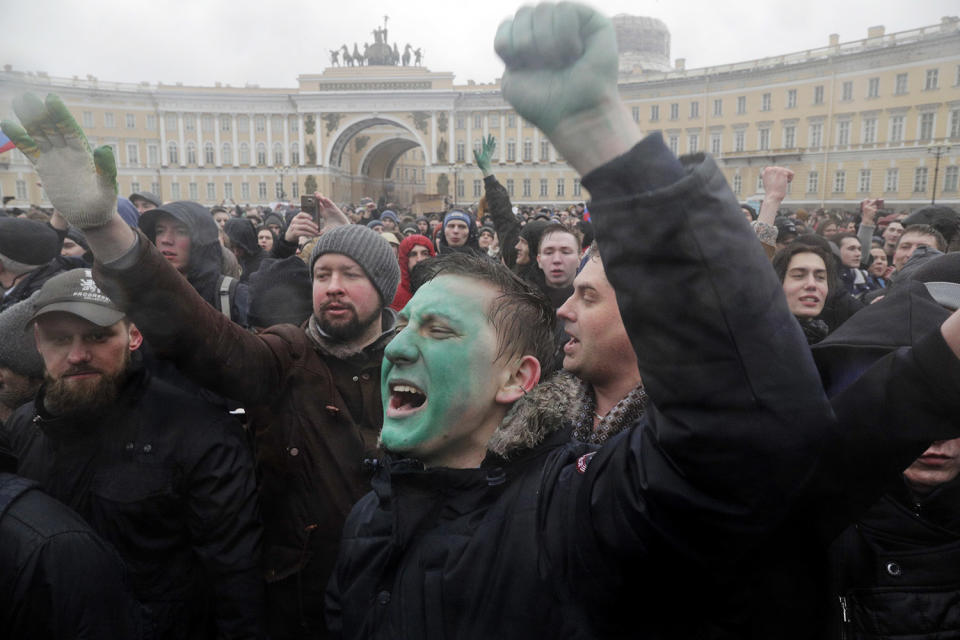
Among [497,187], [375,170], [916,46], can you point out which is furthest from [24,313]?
[375,170]

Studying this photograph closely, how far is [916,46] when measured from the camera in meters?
26.9

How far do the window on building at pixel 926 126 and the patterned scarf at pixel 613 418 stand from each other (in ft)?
142

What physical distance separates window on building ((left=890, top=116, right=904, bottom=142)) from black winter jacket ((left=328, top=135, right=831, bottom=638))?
44.8 m

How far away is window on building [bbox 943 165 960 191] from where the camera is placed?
35344 mm

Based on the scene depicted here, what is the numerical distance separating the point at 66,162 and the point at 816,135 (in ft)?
150

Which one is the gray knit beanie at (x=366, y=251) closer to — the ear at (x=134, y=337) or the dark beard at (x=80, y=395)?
the ear at (x=134, y=337)

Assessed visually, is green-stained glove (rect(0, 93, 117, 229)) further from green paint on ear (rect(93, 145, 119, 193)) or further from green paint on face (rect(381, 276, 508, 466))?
green paint on face (rect(381, 276, 508, 466))

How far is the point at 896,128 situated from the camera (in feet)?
123

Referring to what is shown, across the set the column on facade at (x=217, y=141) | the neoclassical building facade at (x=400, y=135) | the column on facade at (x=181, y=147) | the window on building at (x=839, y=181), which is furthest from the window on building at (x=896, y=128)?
the column on facade at (x=181, y=147)

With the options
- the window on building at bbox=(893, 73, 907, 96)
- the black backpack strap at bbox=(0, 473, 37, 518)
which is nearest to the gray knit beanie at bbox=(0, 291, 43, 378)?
the black backpack strap at bbox=(0, 473, 37, 518)

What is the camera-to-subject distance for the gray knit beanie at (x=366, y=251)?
110 inches

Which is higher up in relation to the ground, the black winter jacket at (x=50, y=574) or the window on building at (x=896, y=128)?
the window on building at (x=896, y=128)

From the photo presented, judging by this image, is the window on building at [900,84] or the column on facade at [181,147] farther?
the column on facade at [181,147]

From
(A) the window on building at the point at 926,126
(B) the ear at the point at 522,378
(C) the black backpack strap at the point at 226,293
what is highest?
(A) the window on building at the point at 926,126
